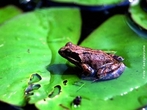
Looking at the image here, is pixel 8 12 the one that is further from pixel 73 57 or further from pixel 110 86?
pixel 110 86

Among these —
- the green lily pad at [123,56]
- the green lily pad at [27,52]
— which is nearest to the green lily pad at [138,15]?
the green lily pad at [123,56]

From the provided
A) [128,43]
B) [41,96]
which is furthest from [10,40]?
[128,43]

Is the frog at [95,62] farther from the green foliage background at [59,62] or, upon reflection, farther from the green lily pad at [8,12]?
the green lily pad at [8,12]

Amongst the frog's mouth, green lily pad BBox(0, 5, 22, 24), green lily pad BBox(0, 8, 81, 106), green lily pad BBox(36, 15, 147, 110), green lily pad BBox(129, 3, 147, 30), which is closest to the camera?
green lily pad BBox(36, 15, 147, 110)

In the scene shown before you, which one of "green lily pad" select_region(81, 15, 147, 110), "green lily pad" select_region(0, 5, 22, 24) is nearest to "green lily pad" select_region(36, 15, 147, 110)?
"green lily pad" select_region(81, 15, 147, 110)

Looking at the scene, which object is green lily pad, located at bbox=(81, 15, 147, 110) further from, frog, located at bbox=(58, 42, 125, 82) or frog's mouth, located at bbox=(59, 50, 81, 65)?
frog's mouth, located at bbox=(59, 50, 81, 65)

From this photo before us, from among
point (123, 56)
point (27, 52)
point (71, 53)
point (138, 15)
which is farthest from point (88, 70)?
point (138, 15)

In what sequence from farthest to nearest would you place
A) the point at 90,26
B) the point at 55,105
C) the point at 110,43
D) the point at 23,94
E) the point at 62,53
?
the point at 90,26
the point at 110,43
the point at 62,53
the point at 23,94
the point at 55,105

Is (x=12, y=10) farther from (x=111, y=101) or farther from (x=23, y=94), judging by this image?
(x=111, y=101)
